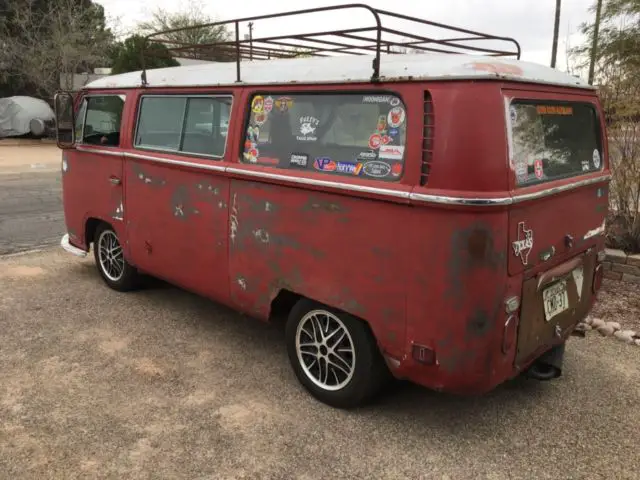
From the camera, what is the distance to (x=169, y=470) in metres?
2.76

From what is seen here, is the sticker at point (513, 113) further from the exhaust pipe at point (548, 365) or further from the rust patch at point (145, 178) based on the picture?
the rust patch at point (145, 178)

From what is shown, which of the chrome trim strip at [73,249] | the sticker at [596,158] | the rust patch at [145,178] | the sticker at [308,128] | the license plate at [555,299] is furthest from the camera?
the chrome trim strip at [73,249]

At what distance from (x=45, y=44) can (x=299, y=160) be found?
23.2 m

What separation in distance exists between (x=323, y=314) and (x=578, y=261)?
154cm

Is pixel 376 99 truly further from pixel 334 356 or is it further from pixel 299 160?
pixel 334 356

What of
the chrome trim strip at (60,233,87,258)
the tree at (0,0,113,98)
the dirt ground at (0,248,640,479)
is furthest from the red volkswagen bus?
the tree at (0,0,113,98)

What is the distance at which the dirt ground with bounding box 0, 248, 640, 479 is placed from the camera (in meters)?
2.80

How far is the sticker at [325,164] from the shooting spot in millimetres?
3061

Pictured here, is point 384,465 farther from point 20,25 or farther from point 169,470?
point 20,25

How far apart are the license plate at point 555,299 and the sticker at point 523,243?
36cm

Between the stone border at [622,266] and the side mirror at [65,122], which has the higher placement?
the side mirror at [65,122]

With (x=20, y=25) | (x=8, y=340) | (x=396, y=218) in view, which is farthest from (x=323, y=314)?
(x=20, y=25)

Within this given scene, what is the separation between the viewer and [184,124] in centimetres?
413

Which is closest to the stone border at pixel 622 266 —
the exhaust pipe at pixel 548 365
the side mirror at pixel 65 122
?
the exhaust pipe at pixel 548 365
